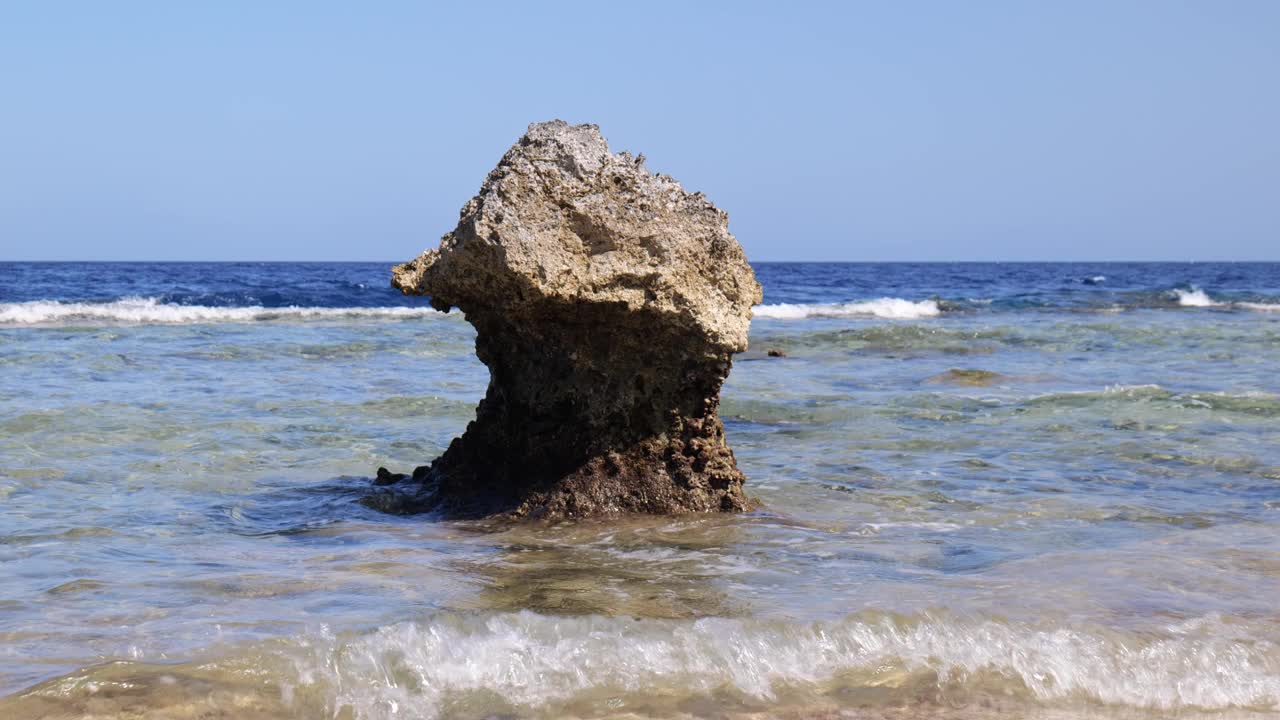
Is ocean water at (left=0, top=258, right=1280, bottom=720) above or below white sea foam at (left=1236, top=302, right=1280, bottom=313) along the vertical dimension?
below

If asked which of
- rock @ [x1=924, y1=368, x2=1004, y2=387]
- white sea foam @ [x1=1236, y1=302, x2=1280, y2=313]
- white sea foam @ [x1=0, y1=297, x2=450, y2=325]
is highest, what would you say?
white sea foam @ [x1=1236, y1=302, x2=1280, y2=313]

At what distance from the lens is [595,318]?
483cm

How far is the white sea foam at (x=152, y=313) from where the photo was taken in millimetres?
19734

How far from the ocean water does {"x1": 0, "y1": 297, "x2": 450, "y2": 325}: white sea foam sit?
11.0 m

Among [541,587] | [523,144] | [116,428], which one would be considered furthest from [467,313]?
[116,428]

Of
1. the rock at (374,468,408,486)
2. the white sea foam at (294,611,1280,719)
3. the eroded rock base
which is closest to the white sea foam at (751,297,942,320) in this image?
the rock at (374,468,408,486)

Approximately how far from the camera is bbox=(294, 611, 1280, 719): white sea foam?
312cm

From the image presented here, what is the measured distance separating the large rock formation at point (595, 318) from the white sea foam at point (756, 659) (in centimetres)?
155

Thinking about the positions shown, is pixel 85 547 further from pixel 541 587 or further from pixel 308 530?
pixel 541 587

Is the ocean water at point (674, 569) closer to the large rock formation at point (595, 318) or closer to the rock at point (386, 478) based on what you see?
the rock at point (386, 478)

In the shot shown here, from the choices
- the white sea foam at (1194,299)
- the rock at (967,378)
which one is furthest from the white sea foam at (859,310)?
the rock at (967,378)

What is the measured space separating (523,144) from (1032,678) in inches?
112

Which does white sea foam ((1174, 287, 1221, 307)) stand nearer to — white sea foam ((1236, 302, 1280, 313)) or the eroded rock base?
white sea foam ((1236, 302, 1280, 313))

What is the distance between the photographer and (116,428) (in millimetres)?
7242
